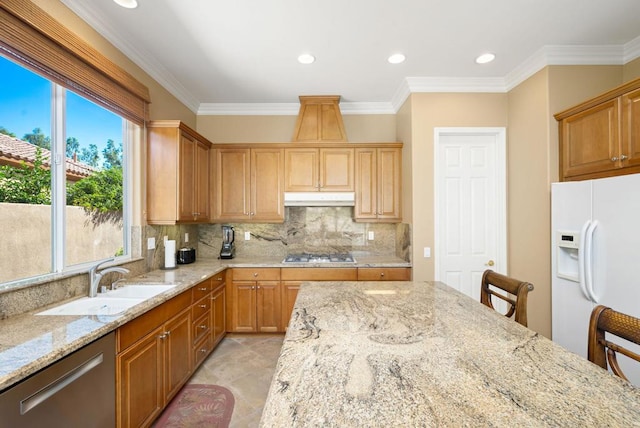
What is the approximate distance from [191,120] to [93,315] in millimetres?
2768

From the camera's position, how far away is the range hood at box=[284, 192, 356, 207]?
3.44 m

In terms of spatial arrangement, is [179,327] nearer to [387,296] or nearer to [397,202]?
[387,296]

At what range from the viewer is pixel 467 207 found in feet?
10.5

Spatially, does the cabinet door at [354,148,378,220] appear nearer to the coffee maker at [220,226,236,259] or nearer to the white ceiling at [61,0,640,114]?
the white ceiling at [61,0,640,114]

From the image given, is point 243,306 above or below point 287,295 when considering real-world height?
below

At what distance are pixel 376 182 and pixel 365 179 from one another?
141 millimetres

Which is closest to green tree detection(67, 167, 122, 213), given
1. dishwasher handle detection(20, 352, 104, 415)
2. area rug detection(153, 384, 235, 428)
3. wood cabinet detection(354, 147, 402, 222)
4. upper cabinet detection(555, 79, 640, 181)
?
dishwasher handle detection(20, 352, 104, 415)

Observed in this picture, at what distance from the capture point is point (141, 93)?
251cm

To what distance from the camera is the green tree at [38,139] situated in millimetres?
1691

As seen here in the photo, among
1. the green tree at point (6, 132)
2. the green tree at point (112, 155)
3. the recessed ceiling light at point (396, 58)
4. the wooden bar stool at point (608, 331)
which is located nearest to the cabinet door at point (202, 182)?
the green tree at point (112, 155)

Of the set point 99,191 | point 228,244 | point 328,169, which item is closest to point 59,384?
point 99,191

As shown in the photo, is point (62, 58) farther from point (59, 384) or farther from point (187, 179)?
point (59, 384)

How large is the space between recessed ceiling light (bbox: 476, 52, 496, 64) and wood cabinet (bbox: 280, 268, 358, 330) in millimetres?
2409

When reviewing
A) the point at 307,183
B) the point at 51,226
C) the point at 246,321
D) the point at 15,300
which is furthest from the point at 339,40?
the point at 246,321
